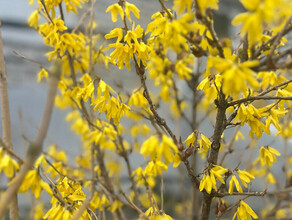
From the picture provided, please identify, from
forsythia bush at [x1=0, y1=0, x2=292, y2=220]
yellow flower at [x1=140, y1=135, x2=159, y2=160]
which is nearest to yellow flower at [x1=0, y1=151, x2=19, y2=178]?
forsythia bush at [x1=0, y1=0, x2=292, y2=220]

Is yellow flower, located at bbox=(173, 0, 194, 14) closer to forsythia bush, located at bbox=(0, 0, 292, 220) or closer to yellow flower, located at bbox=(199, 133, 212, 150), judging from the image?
forsythia bush, located at bbox=(0, 0, 292, 220)

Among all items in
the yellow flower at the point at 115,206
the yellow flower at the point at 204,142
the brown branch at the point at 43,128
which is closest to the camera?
the brown branch at the point at 43,128

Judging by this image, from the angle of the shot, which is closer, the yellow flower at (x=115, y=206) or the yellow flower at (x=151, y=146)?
the yellow flower at (x=151, y=146)

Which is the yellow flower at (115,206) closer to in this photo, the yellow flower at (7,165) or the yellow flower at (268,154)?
the yellow flower at (7,165)

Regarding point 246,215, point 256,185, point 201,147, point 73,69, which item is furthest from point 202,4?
point 256,185

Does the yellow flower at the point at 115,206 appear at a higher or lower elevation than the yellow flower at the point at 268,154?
lower

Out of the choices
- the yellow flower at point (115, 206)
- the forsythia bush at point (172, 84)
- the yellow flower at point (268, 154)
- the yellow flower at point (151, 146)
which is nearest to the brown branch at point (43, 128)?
the forsythia bush at point (172, 84)

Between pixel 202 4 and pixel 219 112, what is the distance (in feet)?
1.39

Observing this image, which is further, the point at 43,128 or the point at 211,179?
the point at 211,179

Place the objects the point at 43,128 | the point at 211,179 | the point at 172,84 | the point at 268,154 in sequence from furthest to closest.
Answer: the point at 172,84 → the point at 268,154 → the point at 211,179 → the point at 43,128

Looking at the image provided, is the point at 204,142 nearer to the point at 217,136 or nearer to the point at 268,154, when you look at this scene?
the point at 217,136

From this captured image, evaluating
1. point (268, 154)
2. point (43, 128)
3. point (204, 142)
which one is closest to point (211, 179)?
point (204, 142)

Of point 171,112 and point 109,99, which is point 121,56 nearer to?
point 109,99

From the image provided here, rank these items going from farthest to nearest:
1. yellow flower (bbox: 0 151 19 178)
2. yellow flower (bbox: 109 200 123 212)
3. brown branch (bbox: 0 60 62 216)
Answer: yellow flower (bbox: 109 200 123 212), yellow flower (bbox: 0 151 19 178), brown branch (bbox: 0 60 62 216)
